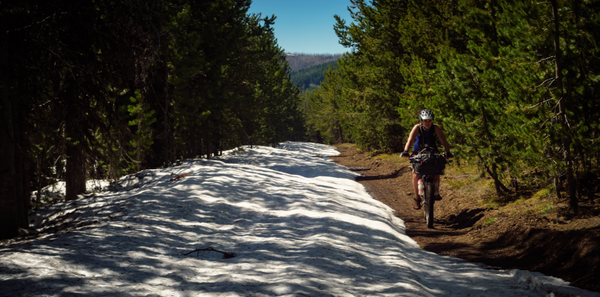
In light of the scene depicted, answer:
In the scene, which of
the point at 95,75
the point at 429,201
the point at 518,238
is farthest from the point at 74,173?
the point at 518,238

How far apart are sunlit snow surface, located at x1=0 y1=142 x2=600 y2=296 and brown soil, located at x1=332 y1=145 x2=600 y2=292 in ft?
1.21

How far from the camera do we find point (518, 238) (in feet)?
18.4

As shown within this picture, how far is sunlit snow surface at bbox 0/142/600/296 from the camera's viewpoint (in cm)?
366

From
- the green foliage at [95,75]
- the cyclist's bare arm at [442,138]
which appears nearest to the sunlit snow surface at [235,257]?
the green foliage at [95,75]

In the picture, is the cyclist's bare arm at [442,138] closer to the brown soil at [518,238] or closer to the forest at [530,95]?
the forest at [530,95]

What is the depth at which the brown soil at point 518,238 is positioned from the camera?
432cm

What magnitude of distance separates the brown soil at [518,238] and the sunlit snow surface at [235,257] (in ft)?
1.21

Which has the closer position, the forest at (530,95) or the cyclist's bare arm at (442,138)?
the forest at (530,95)

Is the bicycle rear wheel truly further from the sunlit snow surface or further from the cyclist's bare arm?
the cyclist's bare arm

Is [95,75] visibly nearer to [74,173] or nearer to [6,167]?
[6,167]

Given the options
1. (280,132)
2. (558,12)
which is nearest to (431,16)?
(558,12)

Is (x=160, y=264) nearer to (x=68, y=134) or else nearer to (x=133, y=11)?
(x=133, y=11)

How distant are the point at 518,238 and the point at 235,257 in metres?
4.63

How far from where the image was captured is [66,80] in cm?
641
